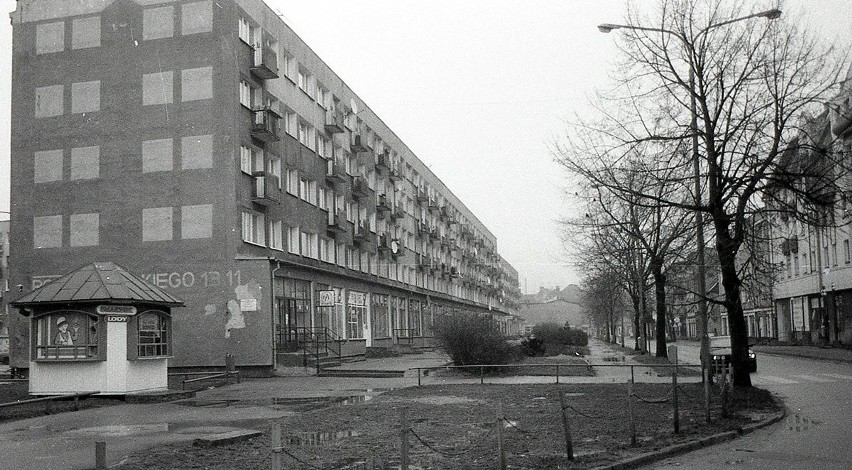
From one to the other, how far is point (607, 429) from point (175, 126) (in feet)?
85.0

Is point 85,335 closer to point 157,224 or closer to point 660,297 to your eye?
point 157,224

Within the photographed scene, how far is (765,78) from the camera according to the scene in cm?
1953

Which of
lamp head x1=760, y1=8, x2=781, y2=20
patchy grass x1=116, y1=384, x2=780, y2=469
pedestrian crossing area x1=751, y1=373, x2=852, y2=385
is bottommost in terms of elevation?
pedestrian crossing area x1=751, y1=373, x2=852, y2=385

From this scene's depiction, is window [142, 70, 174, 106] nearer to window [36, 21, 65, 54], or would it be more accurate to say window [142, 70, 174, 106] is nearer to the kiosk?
window [36, 21, 65, 54]

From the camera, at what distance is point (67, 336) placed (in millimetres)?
22094

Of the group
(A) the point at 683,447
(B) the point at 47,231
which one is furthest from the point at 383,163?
(A) the point at 683,447

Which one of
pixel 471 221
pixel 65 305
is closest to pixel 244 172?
pixel 65 305

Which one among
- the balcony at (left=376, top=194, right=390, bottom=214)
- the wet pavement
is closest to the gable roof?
the wet pavement

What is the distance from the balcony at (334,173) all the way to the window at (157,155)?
39.4ft

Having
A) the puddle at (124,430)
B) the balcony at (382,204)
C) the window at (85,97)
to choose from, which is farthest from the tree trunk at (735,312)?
the balcony at (382,204)

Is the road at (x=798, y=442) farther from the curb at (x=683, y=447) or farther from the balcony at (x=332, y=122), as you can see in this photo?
the balcony at (x=332, y=122)

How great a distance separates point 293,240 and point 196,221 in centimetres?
690

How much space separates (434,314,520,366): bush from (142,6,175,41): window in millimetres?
17114

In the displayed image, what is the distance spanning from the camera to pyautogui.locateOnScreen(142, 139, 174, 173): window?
34906 mm
